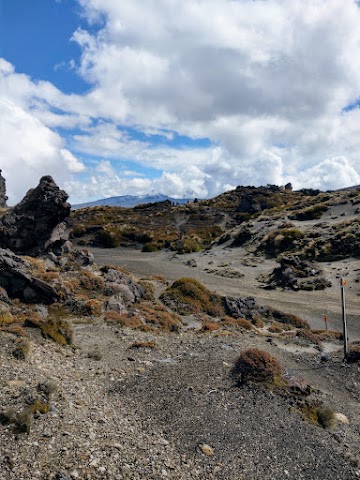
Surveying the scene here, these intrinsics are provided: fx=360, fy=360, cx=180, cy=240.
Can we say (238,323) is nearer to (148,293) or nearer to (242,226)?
(148,293)

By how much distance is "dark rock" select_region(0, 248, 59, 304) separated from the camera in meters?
25.6

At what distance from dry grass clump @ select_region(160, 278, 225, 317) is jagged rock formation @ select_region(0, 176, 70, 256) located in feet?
63.2

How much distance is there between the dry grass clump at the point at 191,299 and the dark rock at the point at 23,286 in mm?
11656

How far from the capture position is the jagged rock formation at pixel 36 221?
1800 inches

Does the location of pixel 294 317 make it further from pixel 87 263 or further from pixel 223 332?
pixel 87 263

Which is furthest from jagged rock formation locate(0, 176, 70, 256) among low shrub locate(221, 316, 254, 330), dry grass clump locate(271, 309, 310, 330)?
dry grass clump locate(271, 309, 310, 330)

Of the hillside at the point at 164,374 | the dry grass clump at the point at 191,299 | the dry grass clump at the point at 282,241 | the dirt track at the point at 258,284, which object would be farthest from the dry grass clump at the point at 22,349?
the dry grass clump at the point at 282,241

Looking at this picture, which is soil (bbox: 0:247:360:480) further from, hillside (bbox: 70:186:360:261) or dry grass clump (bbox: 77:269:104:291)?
hillside (bbox: 70:186:360:261)

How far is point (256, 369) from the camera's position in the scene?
16500 mm

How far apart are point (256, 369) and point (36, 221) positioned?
38.2m

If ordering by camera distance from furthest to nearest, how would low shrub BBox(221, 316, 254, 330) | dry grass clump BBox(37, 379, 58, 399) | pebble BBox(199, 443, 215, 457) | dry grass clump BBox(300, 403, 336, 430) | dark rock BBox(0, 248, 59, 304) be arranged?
low shrub BBox(221, 316, 254, 330) < dark rock BBox(0, 248, 59, 304) < dry grass clump BBox(300, 403, 336, 430) < dry grass clump BBox(37, 379, 58, 399) < pebble BBox(199, 443, 215, 457)

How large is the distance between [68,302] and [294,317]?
65.1 ft

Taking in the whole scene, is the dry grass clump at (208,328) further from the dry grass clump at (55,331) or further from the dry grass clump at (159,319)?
the dry grass clump at (55,331)

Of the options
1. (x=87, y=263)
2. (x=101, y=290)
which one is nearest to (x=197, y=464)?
(x=101, y=290)
